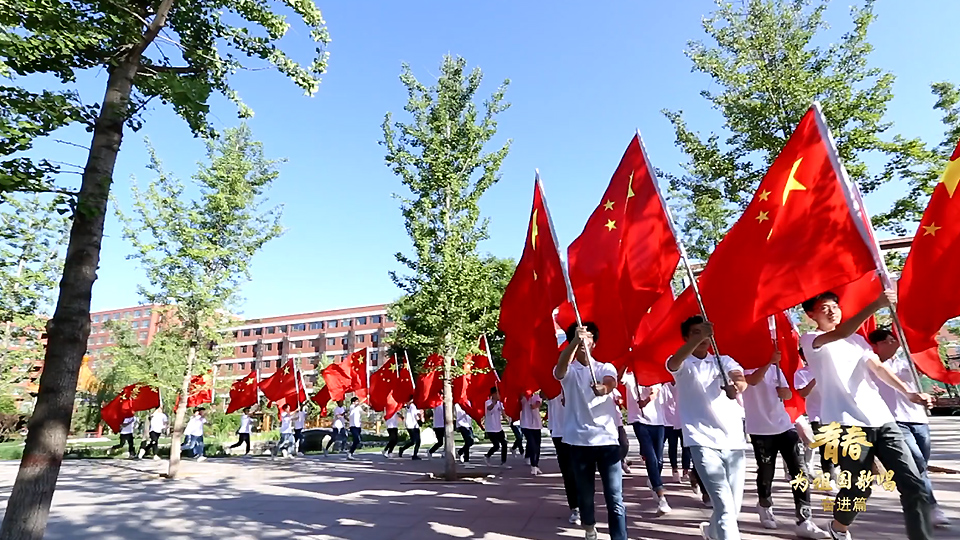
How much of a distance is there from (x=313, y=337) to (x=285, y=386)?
60684 millimetres

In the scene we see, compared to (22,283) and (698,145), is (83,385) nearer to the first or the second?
(22,283)

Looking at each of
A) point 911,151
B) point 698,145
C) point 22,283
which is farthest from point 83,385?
point 911,151

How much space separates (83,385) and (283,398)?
138 ft

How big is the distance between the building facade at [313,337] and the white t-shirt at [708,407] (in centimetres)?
6841

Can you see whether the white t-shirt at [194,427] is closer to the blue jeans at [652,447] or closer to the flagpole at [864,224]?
the blue jeans at [652,447]

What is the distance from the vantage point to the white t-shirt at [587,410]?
4992 millimetres

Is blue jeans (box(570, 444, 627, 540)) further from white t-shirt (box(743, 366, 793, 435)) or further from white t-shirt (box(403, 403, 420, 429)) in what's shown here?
white t-shirt (box(403, 403, 420, 429))

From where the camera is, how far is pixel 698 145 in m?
12.7

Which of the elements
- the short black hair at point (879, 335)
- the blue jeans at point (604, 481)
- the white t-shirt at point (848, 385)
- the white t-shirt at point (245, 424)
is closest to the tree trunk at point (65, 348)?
the blue jeans at point (604, 481)

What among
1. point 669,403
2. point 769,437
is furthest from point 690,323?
point 669,403

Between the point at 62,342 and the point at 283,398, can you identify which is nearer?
the point at 62,342

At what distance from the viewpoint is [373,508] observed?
8.31 m

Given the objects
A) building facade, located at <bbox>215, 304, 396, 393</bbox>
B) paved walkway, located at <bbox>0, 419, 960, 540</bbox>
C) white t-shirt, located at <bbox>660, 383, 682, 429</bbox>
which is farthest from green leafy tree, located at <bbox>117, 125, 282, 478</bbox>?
building facade, located at <bbox>215, 304, 396, 393</bbox>

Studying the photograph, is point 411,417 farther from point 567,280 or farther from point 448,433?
point 567,280
